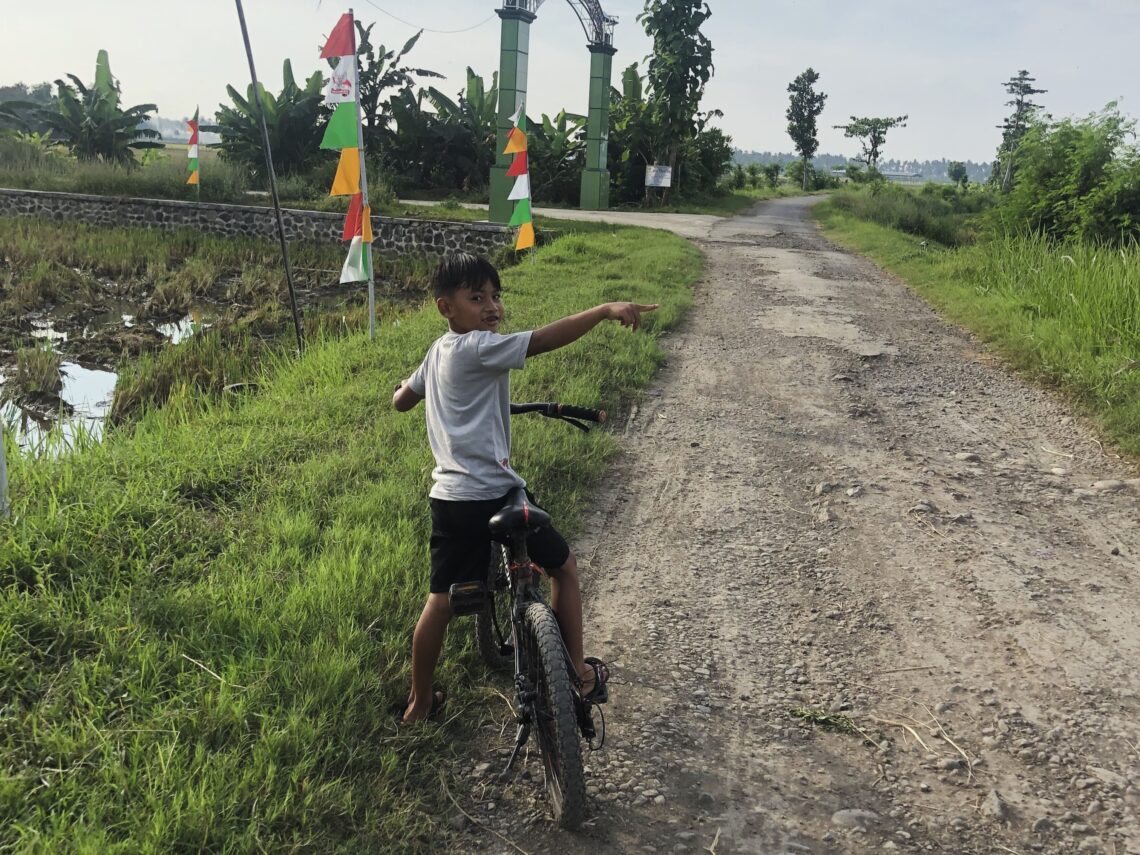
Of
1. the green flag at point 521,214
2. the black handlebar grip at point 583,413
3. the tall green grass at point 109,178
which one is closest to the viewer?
the black handlebar grip at point 583,413

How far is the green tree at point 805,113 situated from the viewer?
59.2 meters

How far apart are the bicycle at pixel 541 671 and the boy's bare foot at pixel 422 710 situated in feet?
1.09

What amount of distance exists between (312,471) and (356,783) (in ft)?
7.65


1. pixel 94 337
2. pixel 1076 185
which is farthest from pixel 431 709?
pixel 1076 185

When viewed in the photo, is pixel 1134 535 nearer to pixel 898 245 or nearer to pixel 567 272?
pixel 567 272

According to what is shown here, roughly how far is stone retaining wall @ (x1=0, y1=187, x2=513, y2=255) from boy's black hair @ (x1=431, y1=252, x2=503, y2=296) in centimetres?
1548

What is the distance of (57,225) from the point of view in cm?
1872

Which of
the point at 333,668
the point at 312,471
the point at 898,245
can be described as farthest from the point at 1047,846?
the point at 898,245

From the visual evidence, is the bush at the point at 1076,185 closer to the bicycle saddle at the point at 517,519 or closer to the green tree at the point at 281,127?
the bicycle saddle at the point at 517,519

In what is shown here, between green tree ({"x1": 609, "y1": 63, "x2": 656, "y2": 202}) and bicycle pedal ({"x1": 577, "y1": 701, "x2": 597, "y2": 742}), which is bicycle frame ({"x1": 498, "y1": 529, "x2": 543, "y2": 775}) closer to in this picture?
bicycle pedal ({"x1": 577, "y1": 701, "x2": 597, "y2": 742})

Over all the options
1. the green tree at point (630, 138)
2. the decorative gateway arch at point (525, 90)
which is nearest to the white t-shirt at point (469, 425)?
the decorative gateway arch at point (525, 90)

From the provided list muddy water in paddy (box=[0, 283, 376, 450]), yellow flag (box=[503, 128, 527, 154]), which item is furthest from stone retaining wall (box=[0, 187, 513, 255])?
yellow flag (box=[503, 128, 527, 154])

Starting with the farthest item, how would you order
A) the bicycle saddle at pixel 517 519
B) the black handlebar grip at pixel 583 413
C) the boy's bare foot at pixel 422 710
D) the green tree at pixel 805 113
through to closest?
1. the green tree at pixel 805 113
2. the boy's bare foot at pixel 422 710
3. the black handlebar grip at pixel 583 413
4. the bicycle saddle at pixel 517 519

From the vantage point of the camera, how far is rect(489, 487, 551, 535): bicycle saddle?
2.38m
